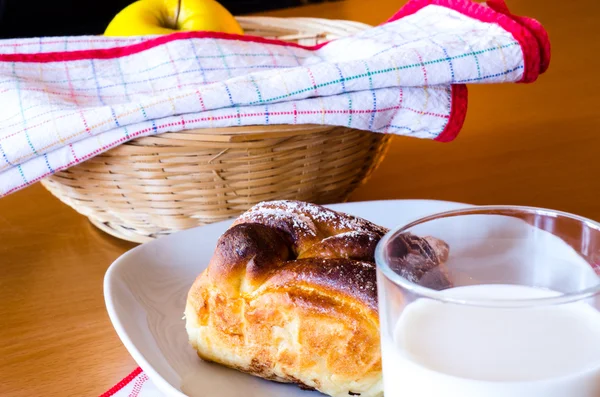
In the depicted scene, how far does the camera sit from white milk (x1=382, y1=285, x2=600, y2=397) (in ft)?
1.04

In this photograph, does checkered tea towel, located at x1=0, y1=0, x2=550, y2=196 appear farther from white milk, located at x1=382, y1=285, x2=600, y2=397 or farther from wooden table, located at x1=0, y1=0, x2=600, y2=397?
white milk, located at x1=382, y1=285, x2=600, y2=397

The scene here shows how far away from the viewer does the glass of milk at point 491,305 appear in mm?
317

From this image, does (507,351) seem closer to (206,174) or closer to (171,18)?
(206,174)

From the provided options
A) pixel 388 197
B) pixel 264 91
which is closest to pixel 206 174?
pixel 264 91

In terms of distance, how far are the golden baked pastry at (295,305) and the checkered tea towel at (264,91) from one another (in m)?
0.16

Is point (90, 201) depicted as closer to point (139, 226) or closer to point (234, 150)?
point (139, 226)

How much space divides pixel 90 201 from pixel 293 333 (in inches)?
13.2

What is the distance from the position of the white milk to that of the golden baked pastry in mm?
106

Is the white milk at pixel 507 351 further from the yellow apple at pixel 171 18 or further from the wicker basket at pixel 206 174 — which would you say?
the yellow apple at pixel 171 18

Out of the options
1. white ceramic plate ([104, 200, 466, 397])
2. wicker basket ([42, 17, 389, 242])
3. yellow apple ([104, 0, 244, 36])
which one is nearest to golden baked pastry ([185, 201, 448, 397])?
white ceramic plate ([104, 200, 466, 397])

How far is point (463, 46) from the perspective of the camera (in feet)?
2.23

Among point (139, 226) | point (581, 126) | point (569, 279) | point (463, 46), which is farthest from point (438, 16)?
point (569, 279)

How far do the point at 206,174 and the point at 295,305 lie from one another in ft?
0.79

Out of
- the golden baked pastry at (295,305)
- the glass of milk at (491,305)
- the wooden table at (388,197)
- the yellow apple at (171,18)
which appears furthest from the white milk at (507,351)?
the yellow apple at (171,18)
